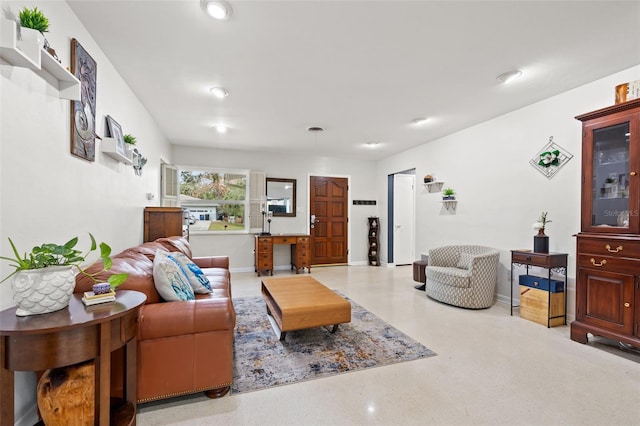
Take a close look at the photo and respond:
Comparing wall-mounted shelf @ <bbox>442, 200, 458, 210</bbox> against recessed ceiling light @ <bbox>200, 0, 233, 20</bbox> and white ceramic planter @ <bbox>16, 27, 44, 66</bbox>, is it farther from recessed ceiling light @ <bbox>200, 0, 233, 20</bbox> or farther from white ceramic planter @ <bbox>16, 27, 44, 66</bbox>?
white ceramic planter @ <bbox>16, 27, 44, 66</bbox>

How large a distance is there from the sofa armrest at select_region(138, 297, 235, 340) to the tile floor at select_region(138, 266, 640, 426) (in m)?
0.49

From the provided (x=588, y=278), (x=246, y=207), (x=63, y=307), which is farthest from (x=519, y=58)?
(x=246, y=207)

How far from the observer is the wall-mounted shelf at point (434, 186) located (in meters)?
4.95

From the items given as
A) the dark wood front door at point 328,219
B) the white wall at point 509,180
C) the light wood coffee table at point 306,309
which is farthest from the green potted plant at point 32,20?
the dark wood front door at point 328,219

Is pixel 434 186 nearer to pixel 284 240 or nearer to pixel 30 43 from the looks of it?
pixel 284 240

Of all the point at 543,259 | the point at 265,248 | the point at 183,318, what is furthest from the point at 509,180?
the point at 265,248

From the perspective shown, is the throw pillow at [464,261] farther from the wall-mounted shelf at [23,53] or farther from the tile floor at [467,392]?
the wall-mounted shelf at [23,53]

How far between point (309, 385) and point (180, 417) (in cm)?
80

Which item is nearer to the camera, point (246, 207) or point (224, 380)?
point (224, 380)

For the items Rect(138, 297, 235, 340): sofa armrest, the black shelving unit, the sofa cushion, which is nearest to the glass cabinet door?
the sofa cushion

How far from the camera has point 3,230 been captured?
4.47 ft

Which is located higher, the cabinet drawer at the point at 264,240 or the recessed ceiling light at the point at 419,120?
the recessed ceiling light at the point at 419,120

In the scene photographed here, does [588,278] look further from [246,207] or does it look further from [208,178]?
[208,178]

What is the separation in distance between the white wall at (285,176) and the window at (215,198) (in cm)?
17
